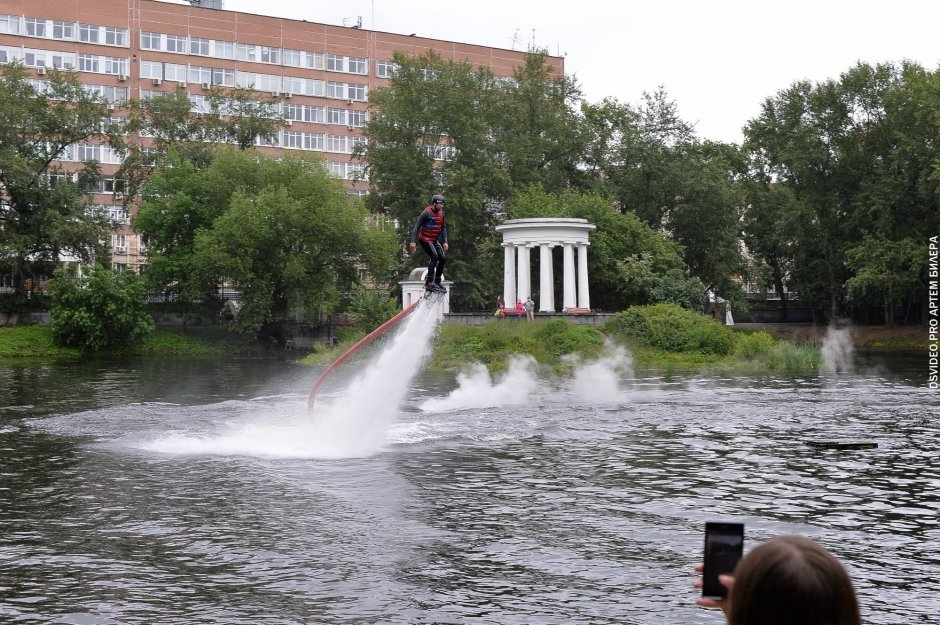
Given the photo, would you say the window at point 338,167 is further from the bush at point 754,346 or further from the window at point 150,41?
the bush at point 754,346

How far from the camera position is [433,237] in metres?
25.2

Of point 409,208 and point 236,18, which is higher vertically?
point 236,18

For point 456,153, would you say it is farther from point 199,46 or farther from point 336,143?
point 199,46

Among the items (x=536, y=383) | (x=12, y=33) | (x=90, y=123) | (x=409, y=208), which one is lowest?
(x=536, y=383)

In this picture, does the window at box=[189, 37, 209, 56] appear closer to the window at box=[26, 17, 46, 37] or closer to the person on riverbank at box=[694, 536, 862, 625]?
the window at box=[26, 17, 46, 37]

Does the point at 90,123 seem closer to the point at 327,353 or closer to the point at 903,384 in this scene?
the point at 327,353

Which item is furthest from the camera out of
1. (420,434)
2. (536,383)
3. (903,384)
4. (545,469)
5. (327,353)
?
(327,353)

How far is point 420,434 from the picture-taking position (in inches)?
1090

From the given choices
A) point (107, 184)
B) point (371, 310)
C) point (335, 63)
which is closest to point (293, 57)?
point (335, 63)

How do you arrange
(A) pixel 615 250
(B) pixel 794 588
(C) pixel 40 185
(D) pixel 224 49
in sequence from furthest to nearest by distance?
(D) pixel 224 49 → (A) pixel 615 250 → (C) pixel 40 185 → (B) pixel 794 588

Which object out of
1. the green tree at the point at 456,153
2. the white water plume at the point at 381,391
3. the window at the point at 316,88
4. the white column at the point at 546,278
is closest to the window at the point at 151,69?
the window at the point at 316,88

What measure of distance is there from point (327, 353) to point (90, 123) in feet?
106

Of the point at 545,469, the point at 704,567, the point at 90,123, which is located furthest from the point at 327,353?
the point at 704,567

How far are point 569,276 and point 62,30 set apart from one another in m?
60.3
